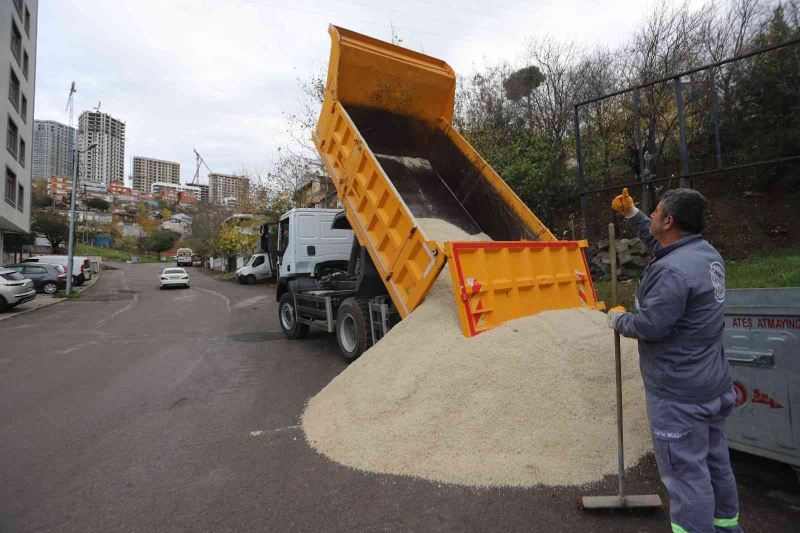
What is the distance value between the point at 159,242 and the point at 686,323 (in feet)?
277

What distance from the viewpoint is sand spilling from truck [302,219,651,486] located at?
3.30 meters

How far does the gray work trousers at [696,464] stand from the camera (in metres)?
2.12

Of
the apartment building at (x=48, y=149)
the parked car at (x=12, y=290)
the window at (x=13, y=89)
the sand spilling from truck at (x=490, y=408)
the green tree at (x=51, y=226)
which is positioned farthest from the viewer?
the apartment building at (x=48, y=149)

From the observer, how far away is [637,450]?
3.42 m

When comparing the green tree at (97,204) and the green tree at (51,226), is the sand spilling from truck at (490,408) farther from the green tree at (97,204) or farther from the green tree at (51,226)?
the green tree at (97,204)

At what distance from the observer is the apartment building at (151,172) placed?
495 ft

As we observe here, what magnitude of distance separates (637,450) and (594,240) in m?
10.6

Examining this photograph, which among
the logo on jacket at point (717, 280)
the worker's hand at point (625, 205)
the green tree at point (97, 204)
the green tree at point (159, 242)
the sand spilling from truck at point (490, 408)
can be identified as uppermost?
the green tree at point (97, 204)

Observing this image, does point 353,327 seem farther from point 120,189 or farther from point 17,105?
point 120,189

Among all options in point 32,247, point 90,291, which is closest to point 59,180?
point 32,247

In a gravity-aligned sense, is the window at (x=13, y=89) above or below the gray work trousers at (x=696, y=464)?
above

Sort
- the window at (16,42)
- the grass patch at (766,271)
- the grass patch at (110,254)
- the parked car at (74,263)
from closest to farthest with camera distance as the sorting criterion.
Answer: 1. the grass patch at (766,271)
2. the window at (16,42)
3. the parked car at (74,263)
4. the grass patch at (110,254)

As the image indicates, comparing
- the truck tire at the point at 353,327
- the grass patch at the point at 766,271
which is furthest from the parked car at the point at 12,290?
the grass patch at the point at 766,271

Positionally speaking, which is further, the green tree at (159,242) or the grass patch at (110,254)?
the green tree at (159,242)
